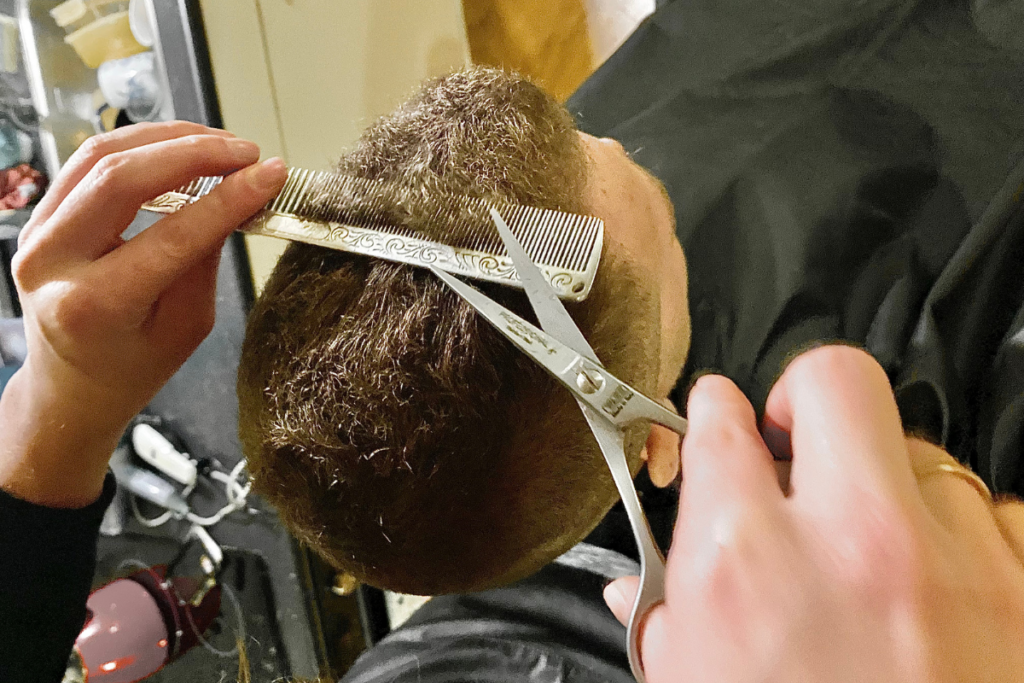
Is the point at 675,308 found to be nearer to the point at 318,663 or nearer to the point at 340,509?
the point at 340,509

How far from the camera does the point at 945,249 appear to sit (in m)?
0.84

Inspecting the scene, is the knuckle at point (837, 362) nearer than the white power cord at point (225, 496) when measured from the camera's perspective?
Yes

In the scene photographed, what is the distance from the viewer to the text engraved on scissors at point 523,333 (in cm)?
48

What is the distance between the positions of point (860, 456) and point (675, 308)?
0.41 m

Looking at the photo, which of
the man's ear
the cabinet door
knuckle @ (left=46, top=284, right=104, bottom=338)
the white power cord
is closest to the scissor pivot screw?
the man's ear

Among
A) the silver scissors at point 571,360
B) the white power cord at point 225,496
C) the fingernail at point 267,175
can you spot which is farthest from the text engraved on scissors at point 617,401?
the white power cord at point 225,496

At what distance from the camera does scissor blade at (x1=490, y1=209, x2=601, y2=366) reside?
0.49 metres

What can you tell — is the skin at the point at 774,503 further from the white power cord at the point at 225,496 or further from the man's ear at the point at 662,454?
the white power cord at the point at 225,496

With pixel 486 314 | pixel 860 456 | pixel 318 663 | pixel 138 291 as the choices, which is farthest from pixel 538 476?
pixel 318 663

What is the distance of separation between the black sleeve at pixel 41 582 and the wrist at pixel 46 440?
20mm

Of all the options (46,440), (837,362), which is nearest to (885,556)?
(837,362)

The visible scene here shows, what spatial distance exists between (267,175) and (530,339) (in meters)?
0.29

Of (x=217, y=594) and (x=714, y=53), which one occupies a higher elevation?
(x=714, y=53)

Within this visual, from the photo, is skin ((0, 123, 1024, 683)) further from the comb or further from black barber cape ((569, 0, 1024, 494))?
black barber cape ((569, 0, 1024, 494))
